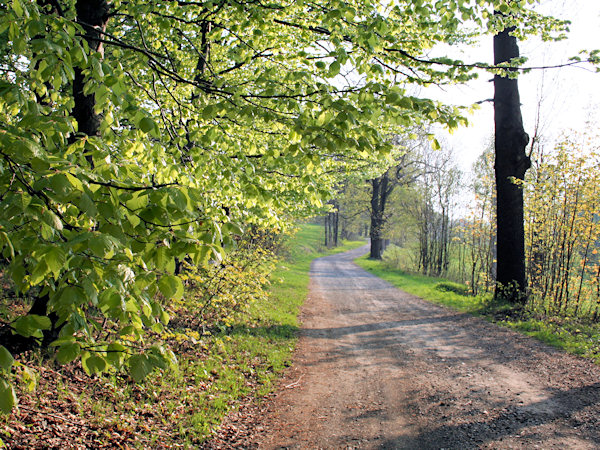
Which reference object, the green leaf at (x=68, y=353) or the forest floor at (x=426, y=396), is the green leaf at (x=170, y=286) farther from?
the forest floor at (x=426, y=396)

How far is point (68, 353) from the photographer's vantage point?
2.27 m

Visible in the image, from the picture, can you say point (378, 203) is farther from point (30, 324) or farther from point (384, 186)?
point (30, 324)

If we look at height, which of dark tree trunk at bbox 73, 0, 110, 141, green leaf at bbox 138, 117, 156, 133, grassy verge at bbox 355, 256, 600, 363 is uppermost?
dark tree trunk at bbox 73, 0, 110, 141

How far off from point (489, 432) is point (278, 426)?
274 cm

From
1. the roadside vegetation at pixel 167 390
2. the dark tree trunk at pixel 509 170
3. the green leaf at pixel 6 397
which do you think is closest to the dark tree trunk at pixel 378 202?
the dark tree trunk at pixel 509 170

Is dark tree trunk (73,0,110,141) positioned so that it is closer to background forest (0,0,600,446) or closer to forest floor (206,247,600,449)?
background forest (0,0,600,446)

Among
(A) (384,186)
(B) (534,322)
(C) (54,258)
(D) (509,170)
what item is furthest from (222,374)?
(A) (384,186)

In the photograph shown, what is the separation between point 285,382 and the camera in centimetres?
681

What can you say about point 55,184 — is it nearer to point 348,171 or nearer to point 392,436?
point 392,436

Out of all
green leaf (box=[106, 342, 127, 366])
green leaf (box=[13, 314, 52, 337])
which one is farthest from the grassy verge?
green leaf (box=[13, 314, 52, 337])

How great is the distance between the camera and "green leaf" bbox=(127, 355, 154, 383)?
7.39 feet

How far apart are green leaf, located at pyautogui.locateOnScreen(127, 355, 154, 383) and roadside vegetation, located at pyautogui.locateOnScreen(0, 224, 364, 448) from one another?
101 mm

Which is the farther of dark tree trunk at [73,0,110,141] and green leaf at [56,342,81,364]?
dark tree trunk at [73,0,110,141]

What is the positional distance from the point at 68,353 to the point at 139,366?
0.42 m
